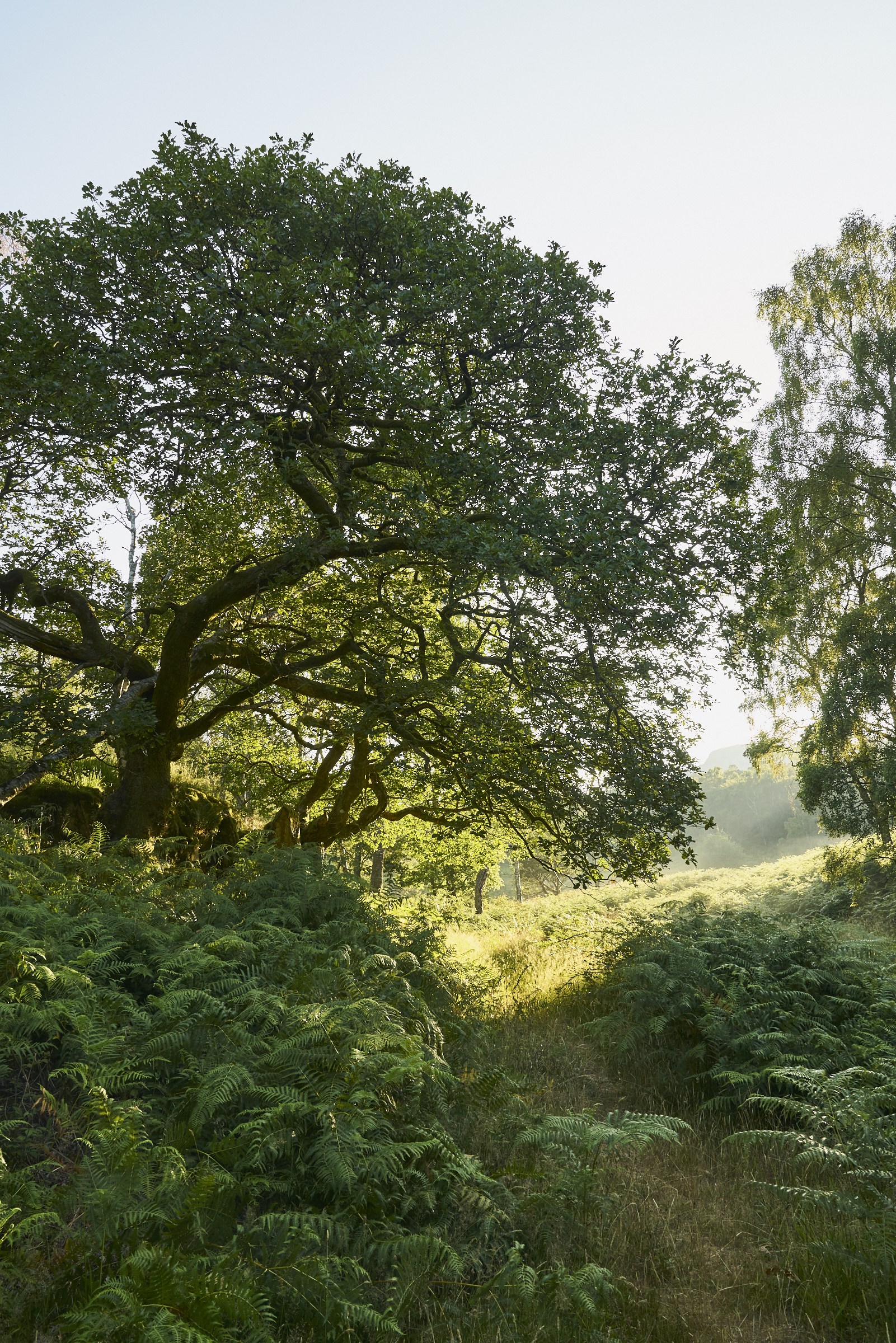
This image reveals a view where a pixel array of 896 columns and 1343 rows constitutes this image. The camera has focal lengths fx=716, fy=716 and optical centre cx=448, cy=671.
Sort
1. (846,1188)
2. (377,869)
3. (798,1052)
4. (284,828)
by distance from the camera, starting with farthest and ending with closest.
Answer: (377,869) < (284,828) < (798,1052) < (846,1188)

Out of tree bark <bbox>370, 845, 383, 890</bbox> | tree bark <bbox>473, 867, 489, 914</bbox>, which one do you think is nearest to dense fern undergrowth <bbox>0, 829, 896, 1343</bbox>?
tree bark <bbox>370, 845, 383, 890</bbox>

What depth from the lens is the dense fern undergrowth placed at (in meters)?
3.10

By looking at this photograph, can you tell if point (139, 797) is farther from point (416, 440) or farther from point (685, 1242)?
point (685, 1242)

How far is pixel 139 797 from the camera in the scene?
12.8 m

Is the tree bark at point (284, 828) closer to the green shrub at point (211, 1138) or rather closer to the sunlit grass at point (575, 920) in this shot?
the sunlit grass at point (575, 920)

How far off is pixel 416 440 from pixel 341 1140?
27.0 ft

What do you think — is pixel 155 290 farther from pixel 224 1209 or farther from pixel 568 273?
pixel 224 1209

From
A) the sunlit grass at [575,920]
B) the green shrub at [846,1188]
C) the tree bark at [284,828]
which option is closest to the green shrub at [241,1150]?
the green shrub at [846,1188]

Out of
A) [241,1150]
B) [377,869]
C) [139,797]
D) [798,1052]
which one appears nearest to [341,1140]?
[241,1150]

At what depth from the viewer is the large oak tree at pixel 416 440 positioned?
29.1 feet

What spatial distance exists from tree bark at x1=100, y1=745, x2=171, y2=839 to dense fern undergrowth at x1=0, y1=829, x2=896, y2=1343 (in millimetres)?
4957

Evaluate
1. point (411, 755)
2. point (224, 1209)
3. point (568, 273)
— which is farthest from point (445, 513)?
point (224, 1209)

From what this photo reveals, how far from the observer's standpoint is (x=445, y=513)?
10.3 meters

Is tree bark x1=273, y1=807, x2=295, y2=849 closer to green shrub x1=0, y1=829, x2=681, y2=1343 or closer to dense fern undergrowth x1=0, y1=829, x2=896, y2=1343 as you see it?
dense fern undergrowth x1=0, y1=829, x2=896, y2=1343
